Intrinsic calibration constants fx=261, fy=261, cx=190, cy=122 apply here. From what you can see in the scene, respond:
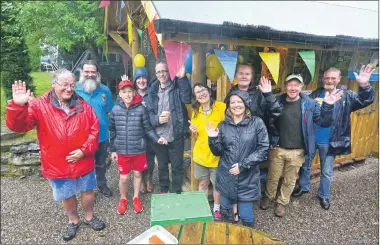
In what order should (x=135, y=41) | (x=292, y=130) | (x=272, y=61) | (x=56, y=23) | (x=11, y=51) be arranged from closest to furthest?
(x=272, y=61), (x=292, y=130), (x=135, y=41), (x=56, y=23), (x=11, y=51)

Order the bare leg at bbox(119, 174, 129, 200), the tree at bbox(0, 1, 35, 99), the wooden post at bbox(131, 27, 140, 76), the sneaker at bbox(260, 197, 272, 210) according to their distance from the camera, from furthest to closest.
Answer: the tree at bbox(0, 1, 35, 99) < the wooden post at bbox(131, 27, 140, 76) < the sneaker at bbox(260, 197, 272, 210) < the bare leg at bbox(119, 174, 129, 200)

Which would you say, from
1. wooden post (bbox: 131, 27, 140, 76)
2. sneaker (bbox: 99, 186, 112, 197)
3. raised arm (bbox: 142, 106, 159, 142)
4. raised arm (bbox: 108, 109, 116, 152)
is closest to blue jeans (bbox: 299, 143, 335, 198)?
raised arm (bbox: 142, 106, 159, 142)

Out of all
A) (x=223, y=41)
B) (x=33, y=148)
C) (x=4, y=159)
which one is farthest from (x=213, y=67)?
(x=4, y=159)

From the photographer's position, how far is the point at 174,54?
292 centimetres

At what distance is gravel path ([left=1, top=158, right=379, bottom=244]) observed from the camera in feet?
10.9

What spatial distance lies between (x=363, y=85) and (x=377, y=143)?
3.43 m

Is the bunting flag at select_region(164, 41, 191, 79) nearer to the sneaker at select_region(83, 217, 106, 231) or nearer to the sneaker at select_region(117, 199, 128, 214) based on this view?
the sneaker at select_region(117, 199, 128, 214)

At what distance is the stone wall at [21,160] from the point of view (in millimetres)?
5246

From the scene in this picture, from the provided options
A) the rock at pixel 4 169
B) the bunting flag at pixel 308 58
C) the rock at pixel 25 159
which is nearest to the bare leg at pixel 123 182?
the rock at pixel 25 159

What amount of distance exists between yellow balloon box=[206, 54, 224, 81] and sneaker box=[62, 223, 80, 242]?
263cm

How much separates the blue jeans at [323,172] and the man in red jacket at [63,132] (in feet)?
9.46

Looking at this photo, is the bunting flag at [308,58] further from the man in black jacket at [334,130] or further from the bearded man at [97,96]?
the bearded man at [97,96]

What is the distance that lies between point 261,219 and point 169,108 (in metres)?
2.01

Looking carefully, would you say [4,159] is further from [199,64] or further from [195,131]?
[199,64]
